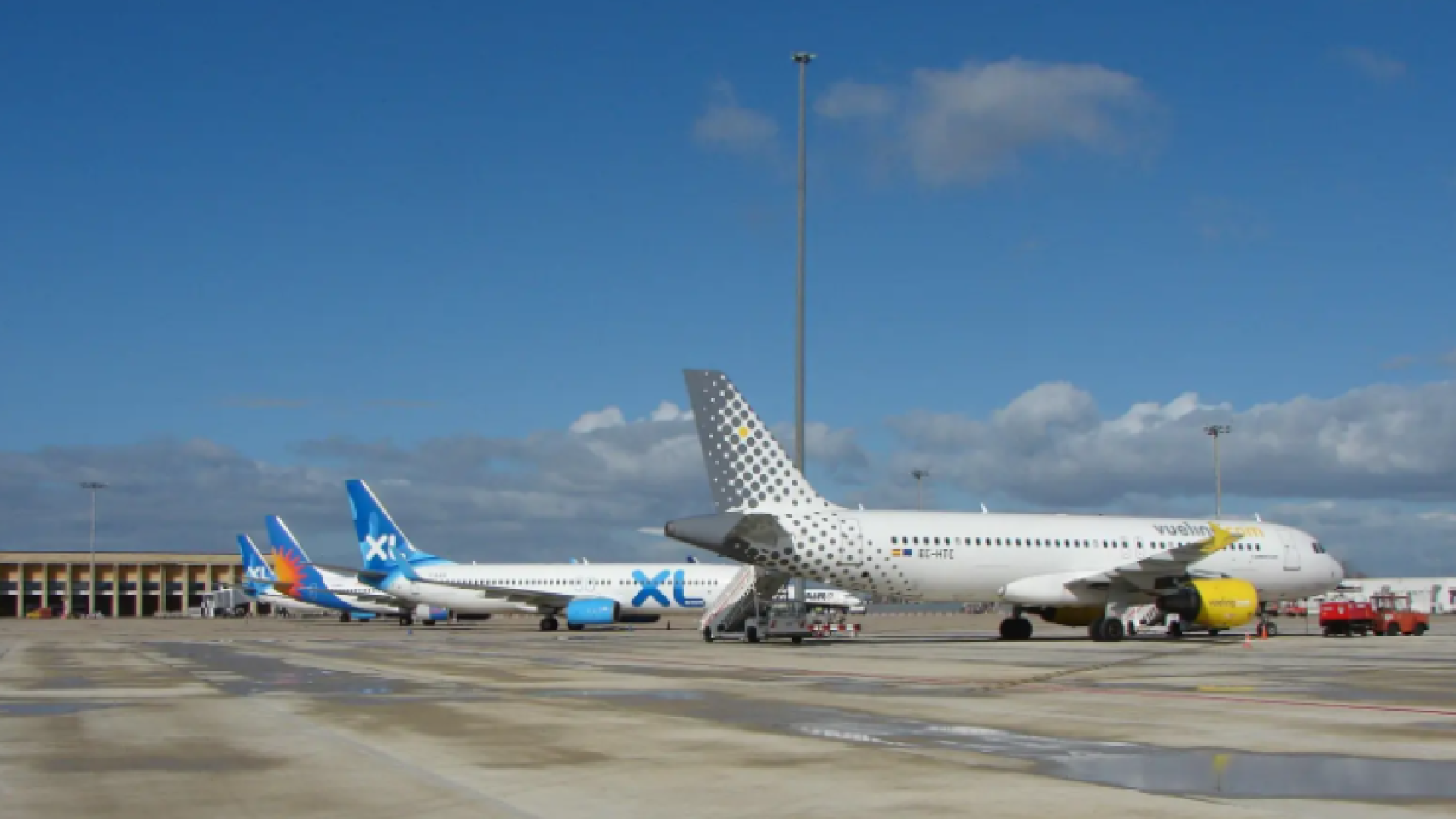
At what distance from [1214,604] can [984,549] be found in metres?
7.10

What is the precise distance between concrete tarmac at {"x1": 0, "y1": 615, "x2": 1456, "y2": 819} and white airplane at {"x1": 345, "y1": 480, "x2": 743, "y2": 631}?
40930 millimetres

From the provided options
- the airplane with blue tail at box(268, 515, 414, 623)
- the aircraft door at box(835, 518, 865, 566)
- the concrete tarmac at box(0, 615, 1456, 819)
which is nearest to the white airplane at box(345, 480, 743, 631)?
the airplane with blue tail at box(268, 515, 414, 623)

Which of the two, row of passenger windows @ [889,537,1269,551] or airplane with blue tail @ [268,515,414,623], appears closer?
row of passenger windows @ [889,537,1269,551]

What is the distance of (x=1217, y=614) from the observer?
140 feet

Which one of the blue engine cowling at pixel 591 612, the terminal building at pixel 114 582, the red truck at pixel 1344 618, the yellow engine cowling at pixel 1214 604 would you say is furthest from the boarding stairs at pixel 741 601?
the terminal building at pixel 114 582

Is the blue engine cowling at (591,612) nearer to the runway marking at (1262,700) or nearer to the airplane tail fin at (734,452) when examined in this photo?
the airplane tail fin at (734,452)

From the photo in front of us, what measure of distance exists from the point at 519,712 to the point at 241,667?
14.4 metres

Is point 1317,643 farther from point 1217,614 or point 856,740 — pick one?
point 856,740

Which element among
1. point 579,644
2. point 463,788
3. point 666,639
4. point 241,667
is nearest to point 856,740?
point 463,788

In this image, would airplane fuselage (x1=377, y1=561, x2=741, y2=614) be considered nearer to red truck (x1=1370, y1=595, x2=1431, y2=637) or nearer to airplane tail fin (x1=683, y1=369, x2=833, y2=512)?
airplane tail fin (x1=683, y1=369, x2=833, y2=512)

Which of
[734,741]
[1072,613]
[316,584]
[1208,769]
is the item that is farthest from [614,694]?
[316,584]

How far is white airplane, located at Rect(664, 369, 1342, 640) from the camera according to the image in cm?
4088

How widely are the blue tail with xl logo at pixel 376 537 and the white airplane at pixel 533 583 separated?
0.05 meters

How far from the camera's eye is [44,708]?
58.1 ft
